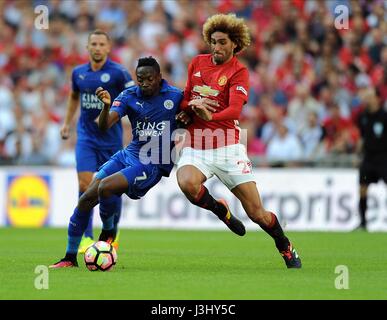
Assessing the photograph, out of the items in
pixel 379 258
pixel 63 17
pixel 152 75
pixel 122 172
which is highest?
pixel 63 17

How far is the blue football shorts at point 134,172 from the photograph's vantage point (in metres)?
10.4

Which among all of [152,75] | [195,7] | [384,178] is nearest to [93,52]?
[152,75]

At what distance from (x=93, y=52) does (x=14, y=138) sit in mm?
7911

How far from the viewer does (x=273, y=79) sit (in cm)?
2134

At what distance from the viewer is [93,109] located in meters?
13.2

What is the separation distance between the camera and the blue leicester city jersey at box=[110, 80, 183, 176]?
1061 cm

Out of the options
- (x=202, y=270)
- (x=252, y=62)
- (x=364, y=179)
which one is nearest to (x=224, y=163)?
(x=202, y=270)

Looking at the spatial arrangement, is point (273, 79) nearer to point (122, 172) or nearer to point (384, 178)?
point (384, 178)

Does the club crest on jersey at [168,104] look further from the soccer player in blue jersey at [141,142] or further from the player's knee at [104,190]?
the player's knee at [104,190]

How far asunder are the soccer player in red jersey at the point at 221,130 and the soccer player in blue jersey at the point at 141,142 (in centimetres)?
21

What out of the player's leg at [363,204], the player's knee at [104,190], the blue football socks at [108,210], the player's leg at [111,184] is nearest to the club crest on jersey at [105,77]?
the blue football socks at [108,210]

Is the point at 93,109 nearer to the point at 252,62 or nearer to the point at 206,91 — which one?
the point at 206,91

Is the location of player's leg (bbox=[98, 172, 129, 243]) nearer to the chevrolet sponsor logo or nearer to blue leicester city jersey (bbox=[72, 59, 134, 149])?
the chevrolet sponsor logo

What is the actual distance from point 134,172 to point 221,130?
103cm
